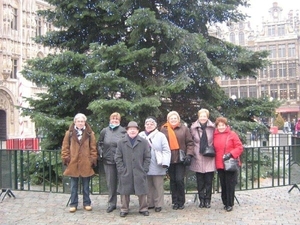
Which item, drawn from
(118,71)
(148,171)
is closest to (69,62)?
(118,71)

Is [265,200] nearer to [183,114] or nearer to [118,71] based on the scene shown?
[183,114]

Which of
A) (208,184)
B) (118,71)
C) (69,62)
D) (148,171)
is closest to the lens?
(148,171)

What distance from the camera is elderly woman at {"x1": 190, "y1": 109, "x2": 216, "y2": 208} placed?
753cm

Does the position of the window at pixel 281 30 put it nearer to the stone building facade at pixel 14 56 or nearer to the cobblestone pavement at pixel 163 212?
the stone building facade at pixel 14 56

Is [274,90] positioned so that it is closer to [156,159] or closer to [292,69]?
[292,69]

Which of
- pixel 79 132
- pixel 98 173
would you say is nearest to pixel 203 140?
pixel 79 132

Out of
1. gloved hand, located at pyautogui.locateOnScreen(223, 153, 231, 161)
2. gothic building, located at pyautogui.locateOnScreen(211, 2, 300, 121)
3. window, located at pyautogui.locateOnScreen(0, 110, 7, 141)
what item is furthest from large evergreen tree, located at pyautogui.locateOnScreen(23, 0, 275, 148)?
gothic building, located at pyautogui.locateOnScreen(211, 2, 300, 121)

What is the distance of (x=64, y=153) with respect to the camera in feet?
24.4

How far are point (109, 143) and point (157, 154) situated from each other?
36.9 inches

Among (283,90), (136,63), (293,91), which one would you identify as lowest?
(136,63)

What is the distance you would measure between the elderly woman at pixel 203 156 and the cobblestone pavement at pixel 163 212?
0.50m

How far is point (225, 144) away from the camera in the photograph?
7.43 meters

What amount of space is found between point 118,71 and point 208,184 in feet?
11.2

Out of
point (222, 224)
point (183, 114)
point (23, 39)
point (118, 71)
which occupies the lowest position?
point (222, 224)
